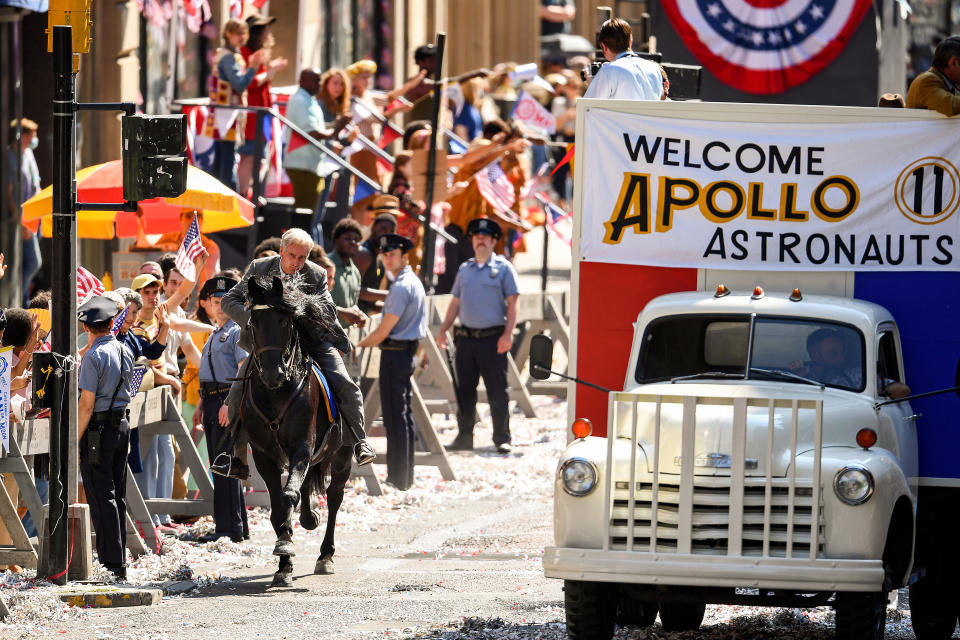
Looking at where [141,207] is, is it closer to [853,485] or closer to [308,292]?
[308,292]

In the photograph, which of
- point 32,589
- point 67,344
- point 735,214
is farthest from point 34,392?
point 735,214

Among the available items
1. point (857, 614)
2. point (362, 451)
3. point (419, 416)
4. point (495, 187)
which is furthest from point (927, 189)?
point (495, 187)

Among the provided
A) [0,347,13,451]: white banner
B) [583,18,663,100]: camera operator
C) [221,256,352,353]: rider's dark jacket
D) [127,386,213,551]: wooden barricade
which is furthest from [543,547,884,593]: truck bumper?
[127,386,213,551]: wooden barricade

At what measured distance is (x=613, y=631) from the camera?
9.84 metres

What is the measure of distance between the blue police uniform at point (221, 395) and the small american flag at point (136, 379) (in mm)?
1150

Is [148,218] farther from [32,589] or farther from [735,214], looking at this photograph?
[735,214]

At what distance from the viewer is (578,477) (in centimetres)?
952

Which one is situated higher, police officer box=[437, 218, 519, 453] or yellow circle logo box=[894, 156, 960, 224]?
yellow circle logo box=[894, 156, 960, 224]

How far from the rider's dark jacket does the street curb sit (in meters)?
1.80

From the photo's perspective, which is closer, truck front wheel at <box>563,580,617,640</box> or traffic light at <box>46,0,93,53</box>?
truck front wheel at <box>563,580,617,640</box>

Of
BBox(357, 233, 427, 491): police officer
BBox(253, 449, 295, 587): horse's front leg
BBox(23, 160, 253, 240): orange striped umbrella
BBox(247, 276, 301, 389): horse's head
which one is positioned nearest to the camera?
BBox(247, 276, 301, 389): horse's head

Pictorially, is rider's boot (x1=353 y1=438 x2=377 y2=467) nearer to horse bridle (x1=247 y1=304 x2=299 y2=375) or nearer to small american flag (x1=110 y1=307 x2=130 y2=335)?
horse bridle (x1=247 y1=304 x2=299 y2=375)

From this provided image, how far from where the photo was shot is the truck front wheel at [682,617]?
10.6 metres

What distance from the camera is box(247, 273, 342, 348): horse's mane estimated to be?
11914 millimetres
